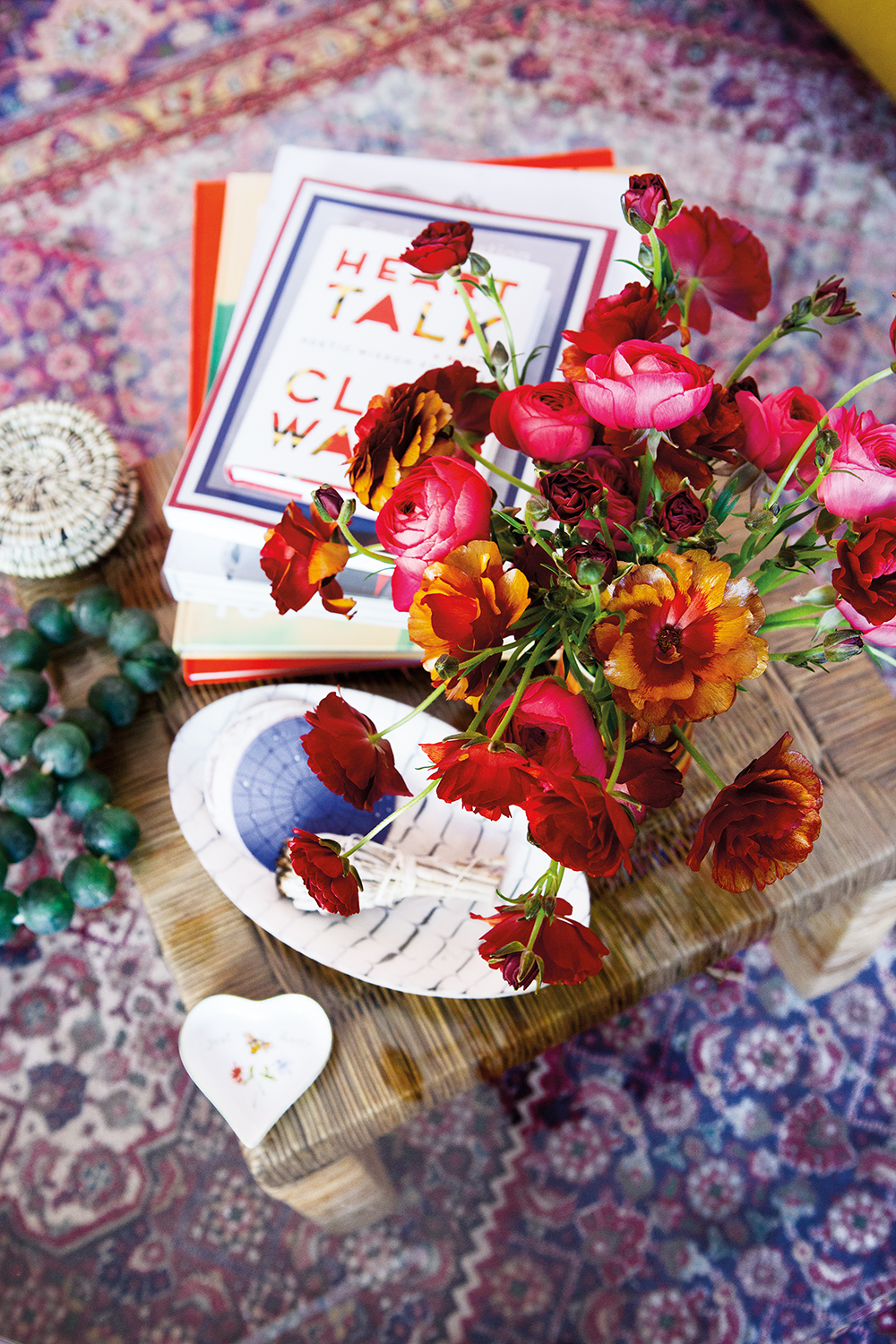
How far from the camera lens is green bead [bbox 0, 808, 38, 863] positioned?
0.64m

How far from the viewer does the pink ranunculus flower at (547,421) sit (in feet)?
1.17

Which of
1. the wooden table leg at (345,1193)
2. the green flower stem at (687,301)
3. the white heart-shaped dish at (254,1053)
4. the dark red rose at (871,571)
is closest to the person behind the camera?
the dark red rose at (871,571)

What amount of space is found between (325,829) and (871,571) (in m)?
Answer: 0.37

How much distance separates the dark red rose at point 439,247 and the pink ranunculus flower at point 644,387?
0.10 m

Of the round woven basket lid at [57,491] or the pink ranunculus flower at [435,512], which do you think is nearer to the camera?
the pink ranunculus flower at [435,512]

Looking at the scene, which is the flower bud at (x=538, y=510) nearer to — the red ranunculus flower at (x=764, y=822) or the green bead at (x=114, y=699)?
the red ranunculus flower at (x=764, y=822)

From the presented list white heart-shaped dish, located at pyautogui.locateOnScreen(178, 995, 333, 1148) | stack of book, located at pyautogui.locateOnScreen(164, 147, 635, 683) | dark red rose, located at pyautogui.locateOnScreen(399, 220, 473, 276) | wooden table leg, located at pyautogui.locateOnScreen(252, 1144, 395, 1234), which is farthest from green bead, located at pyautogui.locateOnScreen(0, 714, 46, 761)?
dark red rose, located at pyautogui.locateOnScreen(399, 220, 473, 276)

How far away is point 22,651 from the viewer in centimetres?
66

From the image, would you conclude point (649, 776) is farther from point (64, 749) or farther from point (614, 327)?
point (64, 749)

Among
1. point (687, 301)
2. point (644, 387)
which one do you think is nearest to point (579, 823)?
point (644, 387)

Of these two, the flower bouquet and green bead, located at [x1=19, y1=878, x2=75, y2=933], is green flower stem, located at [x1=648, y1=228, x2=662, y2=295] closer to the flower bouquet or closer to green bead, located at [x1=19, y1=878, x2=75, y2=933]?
the flower bouquet

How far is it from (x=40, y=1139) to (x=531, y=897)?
2.59 ft

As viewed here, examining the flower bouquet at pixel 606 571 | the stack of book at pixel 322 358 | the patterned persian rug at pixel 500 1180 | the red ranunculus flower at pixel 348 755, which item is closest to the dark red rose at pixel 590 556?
the flower bouquet at pixel 606 571

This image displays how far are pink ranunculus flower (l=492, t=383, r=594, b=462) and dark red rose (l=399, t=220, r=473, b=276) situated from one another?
0.07 m
